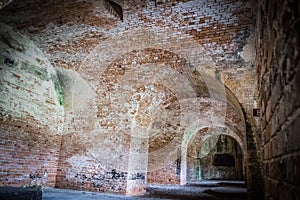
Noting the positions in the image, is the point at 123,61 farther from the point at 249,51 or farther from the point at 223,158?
the point at 223,158

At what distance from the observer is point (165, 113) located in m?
11.2

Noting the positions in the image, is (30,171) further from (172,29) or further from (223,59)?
(223,59)

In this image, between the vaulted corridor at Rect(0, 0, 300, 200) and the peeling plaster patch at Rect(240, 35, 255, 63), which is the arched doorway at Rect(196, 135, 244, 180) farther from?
the peeling plaster patch at Rect(240, 35, 255, 63)

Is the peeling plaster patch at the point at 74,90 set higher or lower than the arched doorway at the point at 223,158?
higher

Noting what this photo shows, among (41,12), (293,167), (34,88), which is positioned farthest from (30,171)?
(293,167)

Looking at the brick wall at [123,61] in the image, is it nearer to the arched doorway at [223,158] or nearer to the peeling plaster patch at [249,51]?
the peeling plaster patch at [249,51]

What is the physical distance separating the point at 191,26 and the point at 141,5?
1120 millimetres

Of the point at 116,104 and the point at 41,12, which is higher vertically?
the point at 41,12

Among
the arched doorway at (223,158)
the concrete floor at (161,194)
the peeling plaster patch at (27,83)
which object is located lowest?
the concrete floor at (161,194)

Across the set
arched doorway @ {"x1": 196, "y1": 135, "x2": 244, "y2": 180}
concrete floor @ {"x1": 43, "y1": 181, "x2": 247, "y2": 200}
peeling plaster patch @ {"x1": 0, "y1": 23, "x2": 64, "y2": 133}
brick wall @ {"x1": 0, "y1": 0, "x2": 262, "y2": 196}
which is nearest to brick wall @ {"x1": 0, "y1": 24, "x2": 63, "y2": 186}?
peeling plaster patch @ {"x1": 0, "y1": 23, "x2": 64, "y2": 133}

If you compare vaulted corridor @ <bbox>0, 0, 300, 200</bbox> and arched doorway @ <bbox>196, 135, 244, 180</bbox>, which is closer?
vaulted corridor @ <bbox>0, 0, 300, 200</bbox>

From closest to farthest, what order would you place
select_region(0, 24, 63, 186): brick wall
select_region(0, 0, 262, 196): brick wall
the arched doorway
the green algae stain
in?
select_region(0, 0, 262, 196): brick wall
select_region(0, 24, 63, 186): brick wall
the green algae stain
the arched doorway

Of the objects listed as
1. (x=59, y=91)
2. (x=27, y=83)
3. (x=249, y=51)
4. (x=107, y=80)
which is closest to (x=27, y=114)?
(x=27, y=83)

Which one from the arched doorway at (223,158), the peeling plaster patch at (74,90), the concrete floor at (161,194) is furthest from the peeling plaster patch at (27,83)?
the arched doorway at (223,158)
